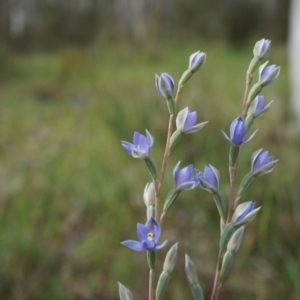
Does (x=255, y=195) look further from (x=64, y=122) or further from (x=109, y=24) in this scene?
(x=109, y=24)

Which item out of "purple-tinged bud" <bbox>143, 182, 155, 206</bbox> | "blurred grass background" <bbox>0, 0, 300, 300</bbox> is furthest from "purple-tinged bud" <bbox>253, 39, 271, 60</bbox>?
"blurred grass background" <bbox>0, 0, 300, 300</bbox>

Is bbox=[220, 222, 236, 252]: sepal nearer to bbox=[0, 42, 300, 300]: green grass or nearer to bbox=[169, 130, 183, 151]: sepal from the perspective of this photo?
bbox=[169, 130, 183, 151]: sepal

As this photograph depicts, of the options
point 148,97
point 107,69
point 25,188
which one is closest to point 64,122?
point 148,97

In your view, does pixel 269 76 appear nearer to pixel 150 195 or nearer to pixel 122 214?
pixel 150 195

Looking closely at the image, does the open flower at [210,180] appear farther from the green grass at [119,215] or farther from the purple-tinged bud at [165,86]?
the green grass at [119,215]

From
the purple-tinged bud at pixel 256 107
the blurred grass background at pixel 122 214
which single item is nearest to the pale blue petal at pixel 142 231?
the purple-tinged bud at pixel 256 107

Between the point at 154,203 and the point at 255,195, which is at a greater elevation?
the point at 154,203

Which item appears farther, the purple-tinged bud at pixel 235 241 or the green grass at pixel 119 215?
the green grass at pixel 119 215
